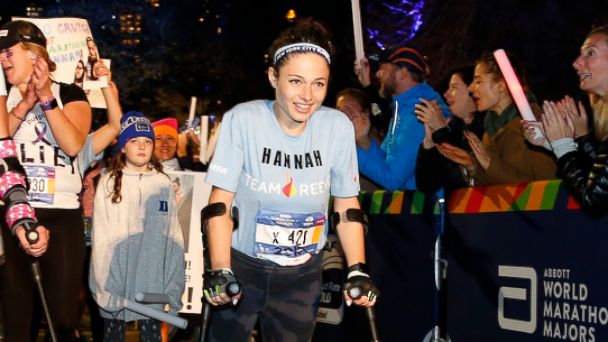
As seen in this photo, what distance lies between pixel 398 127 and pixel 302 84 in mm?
3284

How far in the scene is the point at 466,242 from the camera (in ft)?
23.9

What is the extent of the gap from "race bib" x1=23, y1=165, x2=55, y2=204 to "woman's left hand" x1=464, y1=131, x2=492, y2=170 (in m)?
2.87

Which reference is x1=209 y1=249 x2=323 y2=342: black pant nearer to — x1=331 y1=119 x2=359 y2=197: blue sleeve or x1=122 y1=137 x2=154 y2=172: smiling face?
x1=331 y1=119 x2=359 y2=197: blue sleeve

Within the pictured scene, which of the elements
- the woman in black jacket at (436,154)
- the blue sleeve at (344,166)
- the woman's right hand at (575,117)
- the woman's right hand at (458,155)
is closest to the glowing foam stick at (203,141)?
the woman in black jacket at (436,154)

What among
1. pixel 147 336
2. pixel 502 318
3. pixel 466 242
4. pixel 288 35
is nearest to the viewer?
pixel 288 35

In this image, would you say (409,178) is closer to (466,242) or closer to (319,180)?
(466,242)

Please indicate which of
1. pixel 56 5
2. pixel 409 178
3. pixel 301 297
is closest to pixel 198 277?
pixel 409 178

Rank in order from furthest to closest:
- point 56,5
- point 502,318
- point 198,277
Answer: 1. point 56,5
2. point 198,277
3. point 502,318

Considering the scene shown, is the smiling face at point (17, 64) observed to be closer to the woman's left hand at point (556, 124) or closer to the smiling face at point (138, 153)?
the smiling face at point (138, 153)

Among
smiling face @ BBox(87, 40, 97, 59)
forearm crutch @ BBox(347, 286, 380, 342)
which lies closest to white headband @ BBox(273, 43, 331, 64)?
forearm crutch @ BBox(347, 286, 380, 342)

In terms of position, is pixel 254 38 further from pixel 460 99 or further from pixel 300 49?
pixel 300 49

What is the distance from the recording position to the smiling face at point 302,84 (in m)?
5.41

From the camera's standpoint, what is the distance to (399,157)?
8.53 m

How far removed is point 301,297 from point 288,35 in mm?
1373
